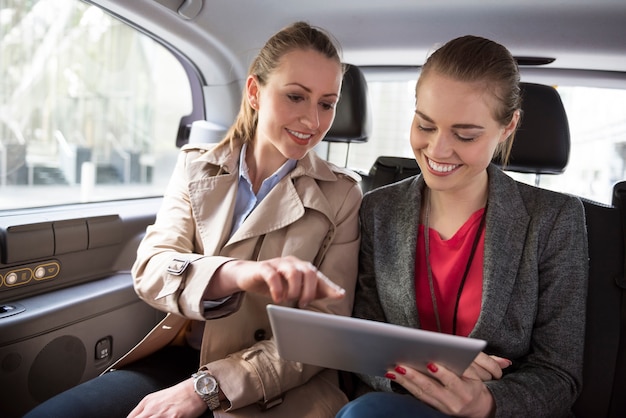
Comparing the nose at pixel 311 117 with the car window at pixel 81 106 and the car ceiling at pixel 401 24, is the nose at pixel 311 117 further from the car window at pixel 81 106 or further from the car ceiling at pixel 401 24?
the car window at pixel 81 106

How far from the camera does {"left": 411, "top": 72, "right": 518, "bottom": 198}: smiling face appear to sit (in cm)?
131

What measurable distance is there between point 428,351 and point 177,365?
82 cm

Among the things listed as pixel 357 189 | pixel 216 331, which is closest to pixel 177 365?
pixel 216 331

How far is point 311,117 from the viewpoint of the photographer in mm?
1517

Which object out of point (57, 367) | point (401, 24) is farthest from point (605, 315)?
point (57, 367)

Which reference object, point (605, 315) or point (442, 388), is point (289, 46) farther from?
point (605, 315)

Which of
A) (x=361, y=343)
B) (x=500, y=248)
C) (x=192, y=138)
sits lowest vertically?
(x=361, y=343)

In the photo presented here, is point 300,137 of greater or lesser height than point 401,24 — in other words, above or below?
below

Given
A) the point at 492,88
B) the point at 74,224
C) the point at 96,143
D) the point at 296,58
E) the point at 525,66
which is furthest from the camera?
the point at 96,143

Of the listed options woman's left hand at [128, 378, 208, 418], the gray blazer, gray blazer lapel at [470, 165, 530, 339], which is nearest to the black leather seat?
the gray blazer

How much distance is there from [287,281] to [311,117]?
556 millimetres

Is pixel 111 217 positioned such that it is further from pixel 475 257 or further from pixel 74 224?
pixel 475 257

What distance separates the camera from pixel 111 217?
6.56ft

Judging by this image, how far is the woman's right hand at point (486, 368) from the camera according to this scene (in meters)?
1.19
